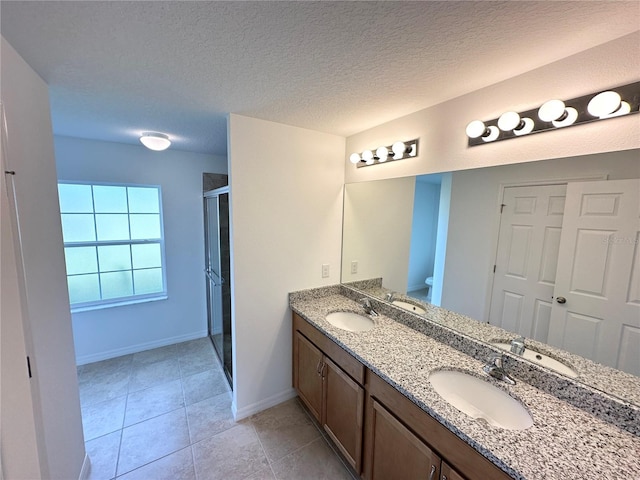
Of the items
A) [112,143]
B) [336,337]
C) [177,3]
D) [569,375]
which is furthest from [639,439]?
[112,143]

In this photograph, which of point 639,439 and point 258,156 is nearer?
point 639,439

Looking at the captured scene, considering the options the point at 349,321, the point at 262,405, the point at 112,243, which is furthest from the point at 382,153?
the point at 112,243

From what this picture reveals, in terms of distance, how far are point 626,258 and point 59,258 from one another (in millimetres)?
2663

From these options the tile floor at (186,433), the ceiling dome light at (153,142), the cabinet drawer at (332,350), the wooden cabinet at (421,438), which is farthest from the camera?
the ceiling dome light at (153,142)

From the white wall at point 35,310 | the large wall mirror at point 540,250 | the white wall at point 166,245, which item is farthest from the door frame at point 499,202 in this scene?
the white wall at point 166,245

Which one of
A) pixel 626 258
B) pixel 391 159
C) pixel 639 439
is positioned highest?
pixel 391 159

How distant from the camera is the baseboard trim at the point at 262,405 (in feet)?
6.66

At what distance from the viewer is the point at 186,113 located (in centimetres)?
179

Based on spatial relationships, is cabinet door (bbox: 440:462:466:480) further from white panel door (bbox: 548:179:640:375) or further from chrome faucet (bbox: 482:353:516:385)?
white panel door (bbox: 548:179:640:375)

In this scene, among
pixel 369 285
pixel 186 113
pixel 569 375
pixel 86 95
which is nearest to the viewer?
pixel 569 375

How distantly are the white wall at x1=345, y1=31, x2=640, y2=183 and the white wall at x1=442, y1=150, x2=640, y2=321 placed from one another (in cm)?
6

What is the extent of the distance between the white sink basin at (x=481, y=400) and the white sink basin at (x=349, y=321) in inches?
27.2

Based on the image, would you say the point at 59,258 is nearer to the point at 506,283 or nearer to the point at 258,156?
the point at 258,156

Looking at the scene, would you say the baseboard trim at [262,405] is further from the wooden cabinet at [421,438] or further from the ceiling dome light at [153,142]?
the ceiling dome light at [153,142]
